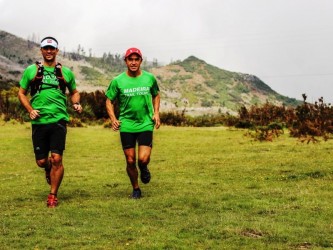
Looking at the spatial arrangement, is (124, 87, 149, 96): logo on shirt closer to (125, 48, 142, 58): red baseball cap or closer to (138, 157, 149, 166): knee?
(125, 48, 142, 58): red baseball cap

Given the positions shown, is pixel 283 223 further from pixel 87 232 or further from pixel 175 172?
pixel 175 172

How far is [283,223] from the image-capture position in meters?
7.00

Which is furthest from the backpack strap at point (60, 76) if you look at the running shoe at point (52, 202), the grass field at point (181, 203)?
the grass field at point (181, 203)

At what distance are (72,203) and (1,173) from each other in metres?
5.25

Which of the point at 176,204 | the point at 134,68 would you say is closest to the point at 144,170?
the point at 176,204

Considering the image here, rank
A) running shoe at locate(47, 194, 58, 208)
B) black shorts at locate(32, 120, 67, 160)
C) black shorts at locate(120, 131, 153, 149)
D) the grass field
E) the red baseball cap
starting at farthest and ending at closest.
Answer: black shorts at locate(120, 131, 153, 149)
the red baseball cap
black shorts at locate(32, 120, 67, 160)
running shoe at locate(47, 194, 58, 208)
the grass field

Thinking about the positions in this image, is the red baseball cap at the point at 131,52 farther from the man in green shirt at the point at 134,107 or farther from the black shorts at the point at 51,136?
the black shorts at the point at 51,136

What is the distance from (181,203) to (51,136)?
2.37m

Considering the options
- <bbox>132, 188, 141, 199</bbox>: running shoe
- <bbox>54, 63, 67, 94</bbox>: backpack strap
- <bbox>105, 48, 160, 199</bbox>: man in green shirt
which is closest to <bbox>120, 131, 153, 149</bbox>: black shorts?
<bbox>105, 48, 160, 199</bbox>: man in green shirt

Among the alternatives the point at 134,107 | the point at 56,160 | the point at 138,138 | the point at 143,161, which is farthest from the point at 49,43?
the point at 143,161

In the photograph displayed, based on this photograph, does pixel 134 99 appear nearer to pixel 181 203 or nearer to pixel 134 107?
pixel 134 107

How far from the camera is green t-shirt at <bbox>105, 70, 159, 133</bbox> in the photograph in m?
8.95

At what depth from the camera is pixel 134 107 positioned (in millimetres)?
8992

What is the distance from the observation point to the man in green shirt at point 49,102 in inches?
329
